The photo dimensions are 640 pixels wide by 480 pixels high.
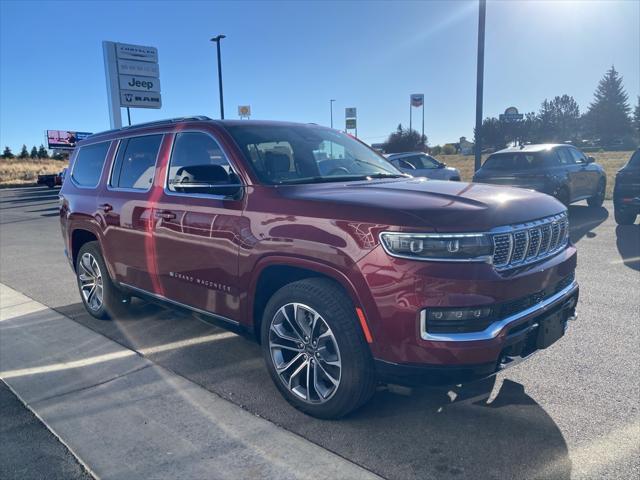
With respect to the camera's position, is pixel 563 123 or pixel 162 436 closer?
pixel 162 436

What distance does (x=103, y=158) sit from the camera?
5105 millimetres

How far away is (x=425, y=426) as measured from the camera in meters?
3.09

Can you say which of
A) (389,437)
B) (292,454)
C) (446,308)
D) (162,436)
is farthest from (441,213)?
(162,436)

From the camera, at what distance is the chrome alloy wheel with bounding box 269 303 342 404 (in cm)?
304

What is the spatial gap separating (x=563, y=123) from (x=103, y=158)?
392ft

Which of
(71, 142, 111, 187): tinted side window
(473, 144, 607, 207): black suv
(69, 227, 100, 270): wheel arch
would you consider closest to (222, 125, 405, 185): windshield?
(71, 142, 111, 187): tinted side window

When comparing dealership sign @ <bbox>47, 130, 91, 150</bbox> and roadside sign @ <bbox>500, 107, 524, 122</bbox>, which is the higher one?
dealership sign @ <bbox>47, 130, 91, 150</bbox>

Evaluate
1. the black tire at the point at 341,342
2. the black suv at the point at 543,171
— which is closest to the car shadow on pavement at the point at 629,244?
the black suv at the point at 543,171

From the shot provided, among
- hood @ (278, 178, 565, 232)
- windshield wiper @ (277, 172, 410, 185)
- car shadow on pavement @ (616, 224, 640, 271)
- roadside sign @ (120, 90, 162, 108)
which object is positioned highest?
roadside sign @ (120, 90, 162, 108)

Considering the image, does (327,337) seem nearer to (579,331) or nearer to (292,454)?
(292,454)

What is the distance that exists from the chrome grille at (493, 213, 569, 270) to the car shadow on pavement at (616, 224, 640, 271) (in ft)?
13.9

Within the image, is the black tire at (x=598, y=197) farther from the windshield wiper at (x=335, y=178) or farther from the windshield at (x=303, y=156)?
the windshield wiper at (x=335, y=178)

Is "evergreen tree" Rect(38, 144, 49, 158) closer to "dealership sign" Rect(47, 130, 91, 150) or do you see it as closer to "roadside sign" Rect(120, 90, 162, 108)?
"dealership sign" Rect(47, 130, 91, 150)

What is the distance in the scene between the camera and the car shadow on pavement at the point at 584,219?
929 centimetres
